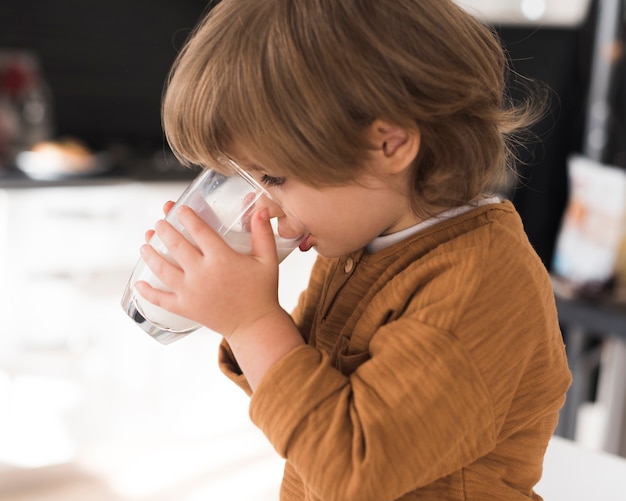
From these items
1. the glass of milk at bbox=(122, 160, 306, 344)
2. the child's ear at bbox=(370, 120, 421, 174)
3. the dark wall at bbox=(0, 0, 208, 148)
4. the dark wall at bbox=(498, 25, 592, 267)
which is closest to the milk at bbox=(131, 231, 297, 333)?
the glass of milk at bbox=(122, 160, 306, 344)

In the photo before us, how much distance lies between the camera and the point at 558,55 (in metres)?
3.67

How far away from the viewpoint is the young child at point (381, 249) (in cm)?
63

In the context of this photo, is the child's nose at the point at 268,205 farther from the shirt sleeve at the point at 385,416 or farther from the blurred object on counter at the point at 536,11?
the blurred object on counter at the point at 536,11

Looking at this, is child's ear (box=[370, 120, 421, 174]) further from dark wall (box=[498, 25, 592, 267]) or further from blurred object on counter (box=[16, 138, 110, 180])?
dark wall (box=[498, 25, 592, 267])

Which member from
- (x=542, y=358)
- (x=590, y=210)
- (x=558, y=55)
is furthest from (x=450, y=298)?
(x=558, y=55)

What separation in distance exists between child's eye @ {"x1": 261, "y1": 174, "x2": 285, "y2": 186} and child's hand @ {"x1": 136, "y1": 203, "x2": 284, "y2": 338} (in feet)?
0.09

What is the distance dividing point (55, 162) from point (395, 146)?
2248 millimetres

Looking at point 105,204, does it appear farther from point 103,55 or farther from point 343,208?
point 343,208

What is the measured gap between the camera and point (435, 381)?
0.62 metres

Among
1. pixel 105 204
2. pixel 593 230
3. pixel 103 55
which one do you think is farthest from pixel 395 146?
pixel 103 55

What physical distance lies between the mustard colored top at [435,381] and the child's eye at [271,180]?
0.13 meters

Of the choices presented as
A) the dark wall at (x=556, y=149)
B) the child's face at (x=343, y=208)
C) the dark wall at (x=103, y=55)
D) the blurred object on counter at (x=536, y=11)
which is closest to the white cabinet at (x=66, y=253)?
the dark wall at (x=103, y=55)

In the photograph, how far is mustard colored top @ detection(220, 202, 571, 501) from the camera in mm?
623

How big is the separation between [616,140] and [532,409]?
7.82 ft
